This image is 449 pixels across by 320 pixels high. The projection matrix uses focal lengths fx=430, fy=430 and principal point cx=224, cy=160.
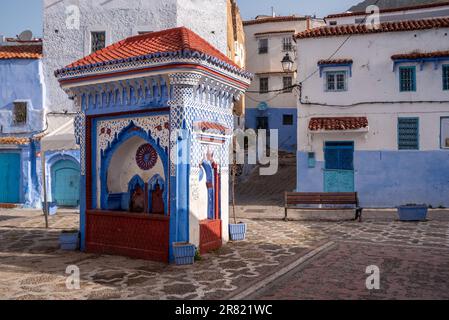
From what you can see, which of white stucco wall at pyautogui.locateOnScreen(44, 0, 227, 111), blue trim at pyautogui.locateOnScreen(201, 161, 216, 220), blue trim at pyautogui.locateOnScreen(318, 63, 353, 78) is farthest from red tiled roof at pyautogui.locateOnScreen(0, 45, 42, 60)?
blue trim at pyautogui.locateOnScreen(201, 161, 216, 220)

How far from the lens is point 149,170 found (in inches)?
376

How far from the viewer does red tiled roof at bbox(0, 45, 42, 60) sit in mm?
18391

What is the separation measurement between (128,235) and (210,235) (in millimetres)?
1706

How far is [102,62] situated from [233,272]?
4858 millimetres

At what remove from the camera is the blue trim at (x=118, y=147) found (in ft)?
27.9

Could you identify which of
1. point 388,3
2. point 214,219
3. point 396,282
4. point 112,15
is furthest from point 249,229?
point 388,3

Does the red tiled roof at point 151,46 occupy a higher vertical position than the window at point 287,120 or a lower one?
lower

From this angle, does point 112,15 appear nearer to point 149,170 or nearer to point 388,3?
point 149,170

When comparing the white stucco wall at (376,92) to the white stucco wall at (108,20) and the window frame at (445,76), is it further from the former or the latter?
the white stucco wall at (108,20)

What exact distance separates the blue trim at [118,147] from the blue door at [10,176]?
10.8 m

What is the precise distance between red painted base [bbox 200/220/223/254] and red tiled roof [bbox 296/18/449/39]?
11.4 metres

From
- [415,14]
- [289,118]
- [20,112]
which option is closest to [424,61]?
[415,14]

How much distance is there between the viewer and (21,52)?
18.8 metres

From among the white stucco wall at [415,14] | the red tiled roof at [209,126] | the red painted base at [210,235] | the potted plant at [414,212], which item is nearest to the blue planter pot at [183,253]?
the red painted base at [210,235]
